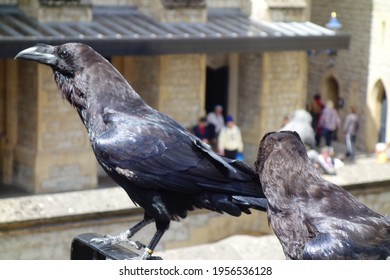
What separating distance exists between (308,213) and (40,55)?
4.71ft

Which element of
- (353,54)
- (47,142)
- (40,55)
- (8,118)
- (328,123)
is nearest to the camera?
(40,55)

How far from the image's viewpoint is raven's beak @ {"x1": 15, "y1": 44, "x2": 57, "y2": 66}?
221 inches

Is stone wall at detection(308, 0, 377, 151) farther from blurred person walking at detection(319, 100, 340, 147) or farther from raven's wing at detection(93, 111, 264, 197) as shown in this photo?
raven's wing at detection(93, 111, 264, 197)

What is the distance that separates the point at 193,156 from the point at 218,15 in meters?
21.7

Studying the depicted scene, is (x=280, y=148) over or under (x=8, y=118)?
over

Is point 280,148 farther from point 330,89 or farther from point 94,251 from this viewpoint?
point 330,89

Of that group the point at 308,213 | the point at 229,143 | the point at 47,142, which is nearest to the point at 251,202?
the point at 308,213

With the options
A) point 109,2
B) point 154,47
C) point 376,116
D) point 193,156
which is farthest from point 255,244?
point 376,116

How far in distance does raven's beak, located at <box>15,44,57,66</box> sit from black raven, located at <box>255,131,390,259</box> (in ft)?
3.42

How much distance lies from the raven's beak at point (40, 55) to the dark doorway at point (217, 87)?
891 inches

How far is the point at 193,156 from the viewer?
5.77 metres

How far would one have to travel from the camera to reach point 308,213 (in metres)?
5.08

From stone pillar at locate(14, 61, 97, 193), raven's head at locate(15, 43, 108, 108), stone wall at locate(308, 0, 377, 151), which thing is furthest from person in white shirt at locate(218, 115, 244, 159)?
raven's head at locate(15, 43, 108, 108)
